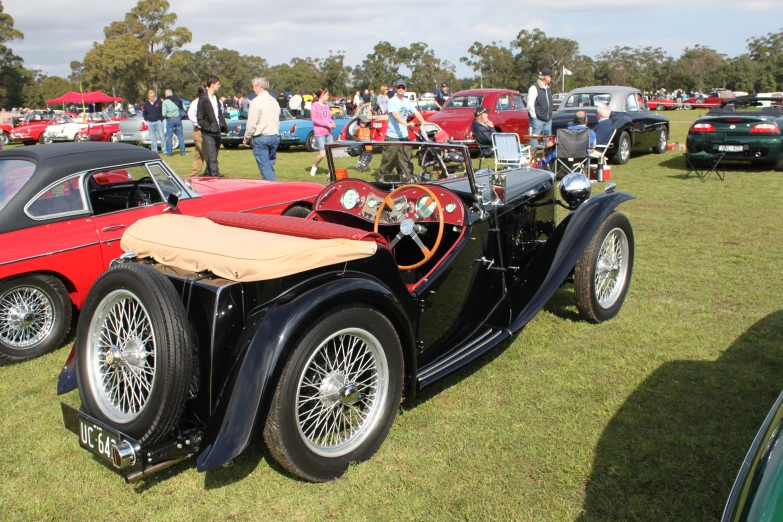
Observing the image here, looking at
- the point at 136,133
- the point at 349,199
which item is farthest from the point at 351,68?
the point at 349,199

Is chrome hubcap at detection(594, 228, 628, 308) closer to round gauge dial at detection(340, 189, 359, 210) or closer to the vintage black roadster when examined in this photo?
the vintage black roadster

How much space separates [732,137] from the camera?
1160cm

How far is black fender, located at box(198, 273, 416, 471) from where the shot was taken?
2.52 m

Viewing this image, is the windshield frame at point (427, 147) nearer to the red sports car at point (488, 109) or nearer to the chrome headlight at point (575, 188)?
the chrome headlight at point (575, 188)

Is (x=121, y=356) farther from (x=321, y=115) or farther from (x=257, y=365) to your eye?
(x=321, y=115)

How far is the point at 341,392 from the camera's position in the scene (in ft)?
9.62

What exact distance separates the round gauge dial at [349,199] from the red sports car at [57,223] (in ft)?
4.89

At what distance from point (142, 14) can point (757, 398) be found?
73129mm

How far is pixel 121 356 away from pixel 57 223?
2.38 m

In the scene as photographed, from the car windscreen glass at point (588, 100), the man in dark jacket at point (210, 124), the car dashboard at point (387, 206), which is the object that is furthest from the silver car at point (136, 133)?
the car dashboard at point (387, 206)

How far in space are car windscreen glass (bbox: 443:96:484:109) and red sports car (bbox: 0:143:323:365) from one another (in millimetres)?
11074

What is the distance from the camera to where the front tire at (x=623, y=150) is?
1334 cm

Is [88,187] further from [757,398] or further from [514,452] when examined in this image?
[757,398]

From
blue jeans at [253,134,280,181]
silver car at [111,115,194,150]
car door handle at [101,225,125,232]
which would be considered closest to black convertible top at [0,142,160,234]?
car door handle at [101,225,125,232]
